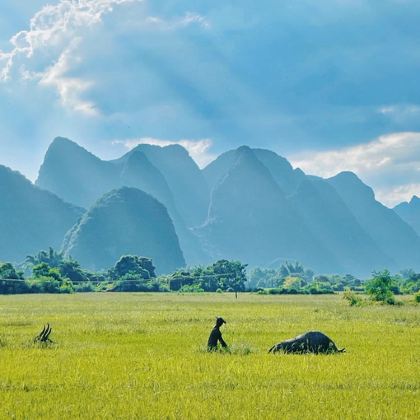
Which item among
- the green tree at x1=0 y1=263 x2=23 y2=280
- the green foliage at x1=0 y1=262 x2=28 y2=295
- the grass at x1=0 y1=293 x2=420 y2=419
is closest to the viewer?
the grass at x1=0 y1=293 x2=420 y2=419

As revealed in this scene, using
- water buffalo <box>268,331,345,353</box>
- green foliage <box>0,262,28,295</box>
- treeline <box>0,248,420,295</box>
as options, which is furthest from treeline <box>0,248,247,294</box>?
water buffalo <box>268,331,345,353</box>

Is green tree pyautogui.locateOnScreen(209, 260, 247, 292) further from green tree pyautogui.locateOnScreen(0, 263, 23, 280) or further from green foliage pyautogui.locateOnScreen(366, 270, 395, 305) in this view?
green foliage pyautogui.locateOnScreen(366, 270, 395, 305)

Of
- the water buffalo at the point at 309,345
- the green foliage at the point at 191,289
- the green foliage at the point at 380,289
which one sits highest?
the green foliage at the point at 380,289

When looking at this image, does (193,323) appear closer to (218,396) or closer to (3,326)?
(3,326)

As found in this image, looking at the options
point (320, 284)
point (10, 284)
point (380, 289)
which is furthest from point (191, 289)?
point (380, 289)

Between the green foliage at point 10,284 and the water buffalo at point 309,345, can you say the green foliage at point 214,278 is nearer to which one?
the green foliage at point 10,284

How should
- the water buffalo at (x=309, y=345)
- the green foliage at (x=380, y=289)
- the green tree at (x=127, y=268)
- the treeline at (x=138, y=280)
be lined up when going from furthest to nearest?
the green tree at (x=127, y=268) → the treeline at (x=138, y=280) → the green foliage at (x=380, y=289) → the water buffalo at (x=309, y=345)

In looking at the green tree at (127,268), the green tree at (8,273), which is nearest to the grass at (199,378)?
the green tree at (8,273)

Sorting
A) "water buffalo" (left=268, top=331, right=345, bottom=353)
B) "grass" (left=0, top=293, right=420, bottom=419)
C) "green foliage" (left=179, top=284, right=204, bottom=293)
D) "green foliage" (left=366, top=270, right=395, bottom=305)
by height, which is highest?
"green foliage" (left=366, top=270, right=395, bottom=305)

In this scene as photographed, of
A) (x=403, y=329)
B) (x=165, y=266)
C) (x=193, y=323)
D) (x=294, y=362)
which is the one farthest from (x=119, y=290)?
(x=165, y=266)

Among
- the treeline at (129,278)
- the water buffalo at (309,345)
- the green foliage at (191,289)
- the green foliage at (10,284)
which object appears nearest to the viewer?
the water buffalo at (309,345)

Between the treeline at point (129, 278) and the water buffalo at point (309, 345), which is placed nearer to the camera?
the water buffalo at point (309, 345)

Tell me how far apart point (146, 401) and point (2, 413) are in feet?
6.94

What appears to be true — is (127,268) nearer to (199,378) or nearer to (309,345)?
(309,345)
